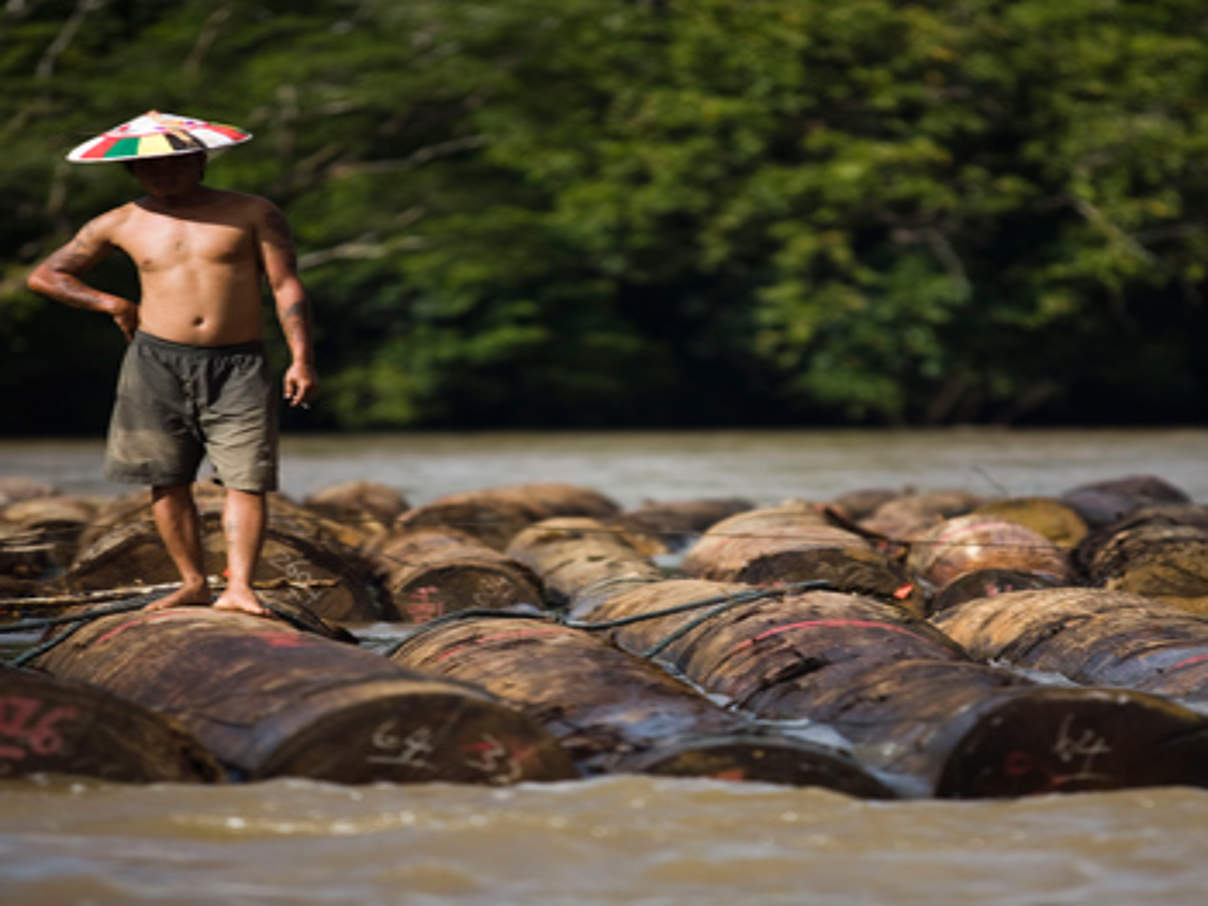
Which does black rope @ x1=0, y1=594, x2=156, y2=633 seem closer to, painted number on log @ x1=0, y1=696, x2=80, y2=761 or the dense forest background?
painted number on log @ x1=0, y1=696, x2=80, y2=761

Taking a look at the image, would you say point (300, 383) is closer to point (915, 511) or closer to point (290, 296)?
point (290, 296)

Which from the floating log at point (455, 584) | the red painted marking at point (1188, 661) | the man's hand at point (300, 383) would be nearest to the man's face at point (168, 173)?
the man's hand at point (300, 383)

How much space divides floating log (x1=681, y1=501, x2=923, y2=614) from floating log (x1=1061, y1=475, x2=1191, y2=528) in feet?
10.00

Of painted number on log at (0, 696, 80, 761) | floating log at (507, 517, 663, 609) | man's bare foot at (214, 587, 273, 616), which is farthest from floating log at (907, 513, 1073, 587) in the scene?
painted number on log at (0, 696, 80, 761)

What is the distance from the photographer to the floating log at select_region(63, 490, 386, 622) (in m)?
7.79

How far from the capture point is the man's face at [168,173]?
555 centimetres

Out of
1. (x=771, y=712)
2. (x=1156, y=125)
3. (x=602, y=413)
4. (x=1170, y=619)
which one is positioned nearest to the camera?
(x=771, y=712)

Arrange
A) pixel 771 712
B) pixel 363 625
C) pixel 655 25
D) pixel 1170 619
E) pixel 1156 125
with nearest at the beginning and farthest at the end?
pixel 771 712, pixel 1170 619, pixel 363 625, pixel 1156 125, pixel 655 25

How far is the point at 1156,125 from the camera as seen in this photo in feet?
87.1

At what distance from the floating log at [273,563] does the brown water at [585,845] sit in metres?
3.12

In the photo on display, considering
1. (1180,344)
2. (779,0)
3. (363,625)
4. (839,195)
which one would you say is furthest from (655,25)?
(363,625)

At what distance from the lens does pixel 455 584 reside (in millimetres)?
8430

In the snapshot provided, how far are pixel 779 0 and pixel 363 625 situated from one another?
22075 millimetres

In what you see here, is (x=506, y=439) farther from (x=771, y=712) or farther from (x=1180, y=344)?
(x=771, y=712)
